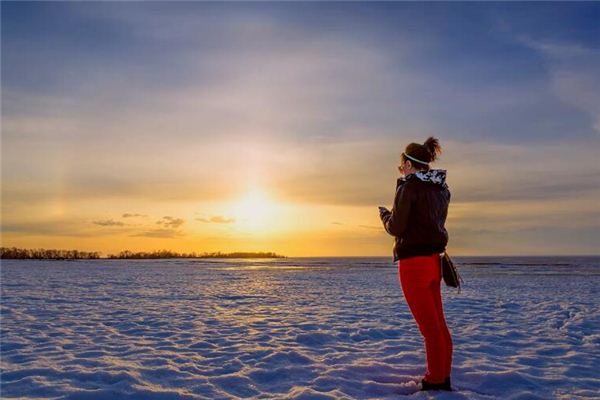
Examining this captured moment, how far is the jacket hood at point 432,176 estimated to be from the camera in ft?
17.0

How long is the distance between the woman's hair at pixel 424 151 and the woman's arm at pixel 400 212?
0.40 metres

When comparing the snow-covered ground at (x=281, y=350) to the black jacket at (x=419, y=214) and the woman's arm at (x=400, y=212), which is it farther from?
the woman's arm at (x=400, y=212)

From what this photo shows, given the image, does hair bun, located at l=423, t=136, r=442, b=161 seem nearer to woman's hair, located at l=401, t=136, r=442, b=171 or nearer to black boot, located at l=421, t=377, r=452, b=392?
woman's hair, located at l=401, t=136, r=442, b=171

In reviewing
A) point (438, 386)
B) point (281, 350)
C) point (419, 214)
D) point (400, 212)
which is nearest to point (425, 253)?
point (419, 214)

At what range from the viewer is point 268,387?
547 centimetres

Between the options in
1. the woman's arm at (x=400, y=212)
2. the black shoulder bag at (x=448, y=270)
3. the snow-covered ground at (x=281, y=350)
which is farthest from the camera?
the black shoulder bag at (x=448, y=270)

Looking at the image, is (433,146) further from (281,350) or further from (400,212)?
(281,350)

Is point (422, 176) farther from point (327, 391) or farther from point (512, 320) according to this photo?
point (512, 320)

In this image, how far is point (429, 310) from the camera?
5148 millimetres

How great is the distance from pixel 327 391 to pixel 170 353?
115 inches

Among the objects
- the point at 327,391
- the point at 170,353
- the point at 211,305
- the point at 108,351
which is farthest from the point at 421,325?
the point at 211,305

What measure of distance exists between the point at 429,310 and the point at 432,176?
1461 millimetres

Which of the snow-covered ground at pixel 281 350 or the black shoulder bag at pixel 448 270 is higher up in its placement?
the black shoulder bag at pixel 448 270

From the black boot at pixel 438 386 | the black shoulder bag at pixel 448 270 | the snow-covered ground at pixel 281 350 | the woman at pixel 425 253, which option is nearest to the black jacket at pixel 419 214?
the woman at pixel 425 253
